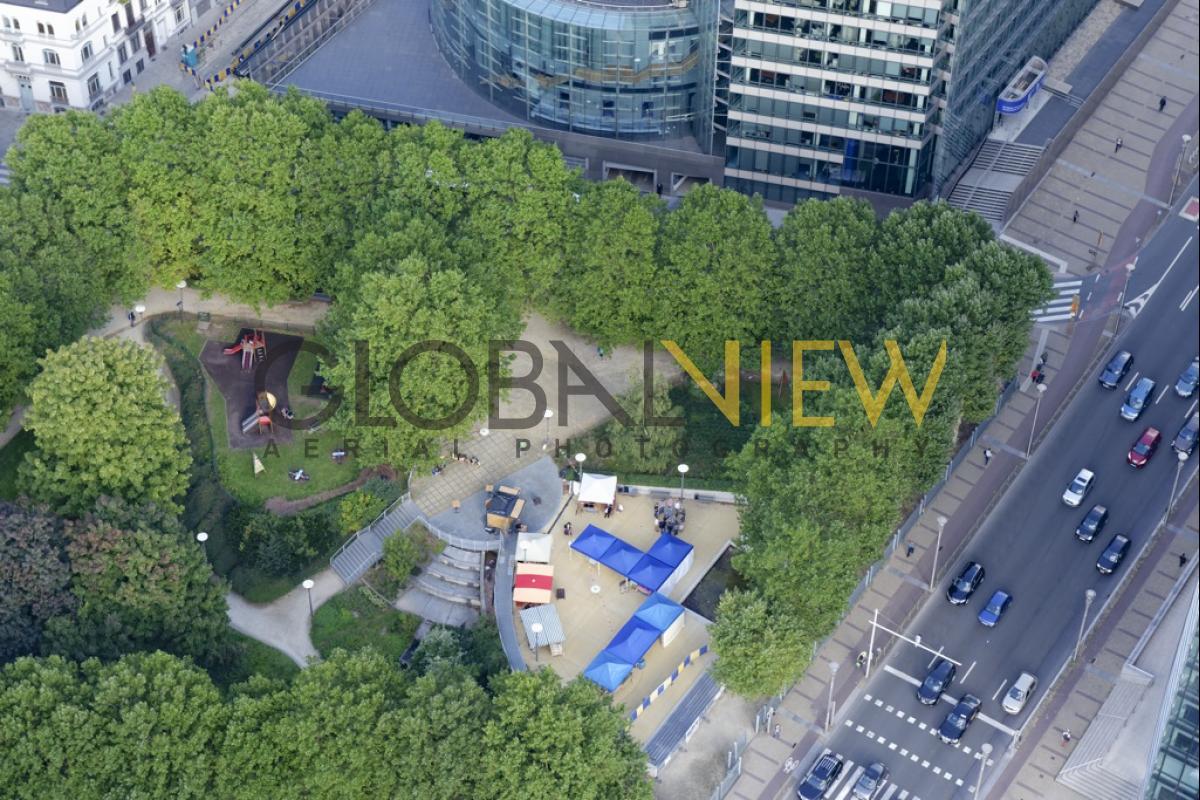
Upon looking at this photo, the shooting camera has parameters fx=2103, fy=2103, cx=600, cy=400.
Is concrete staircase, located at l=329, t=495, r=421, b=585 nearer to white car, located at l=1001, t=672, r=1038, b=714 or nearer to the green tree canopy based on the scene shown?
the green tree canopy

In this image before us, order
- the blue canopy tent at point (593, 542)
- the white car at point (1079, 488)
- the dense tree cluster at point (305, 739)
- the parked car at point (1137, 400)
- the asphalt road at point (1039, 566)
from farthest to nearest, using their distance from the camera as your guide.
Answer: the parked car at point (1137, 400) → the white car at point (1079, 488) → the blue canopy tent at point (593, 542) → the asphalt road at point (1039, 566) → the dense tree cluster at point (305, 739)

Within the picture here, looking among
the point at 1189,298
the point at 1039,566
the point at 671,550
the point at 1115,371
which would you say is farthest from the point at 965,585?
the point at 1189,298

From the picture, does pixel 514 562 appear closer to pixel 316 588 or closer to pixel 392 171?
pixel 316 588

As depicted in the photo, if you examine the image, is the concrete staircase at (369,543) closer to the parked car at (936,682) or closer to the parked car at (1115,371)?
the parked car at (936,682)

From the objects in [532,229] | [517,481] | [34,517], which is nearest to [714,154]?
[532,229]

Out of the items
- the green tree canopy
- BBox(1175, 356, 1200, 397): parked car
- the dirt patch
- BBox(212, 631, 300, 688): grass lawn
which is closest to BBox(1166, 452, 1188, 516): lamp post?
BBox(1175, 356, 1200, 397): parked car

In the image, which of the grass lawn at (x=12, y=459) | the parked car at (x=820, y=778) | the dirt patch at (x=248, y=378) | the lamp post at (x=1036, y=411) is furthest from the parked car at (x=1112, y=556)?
the grass lawn at (x=12, y=459)
